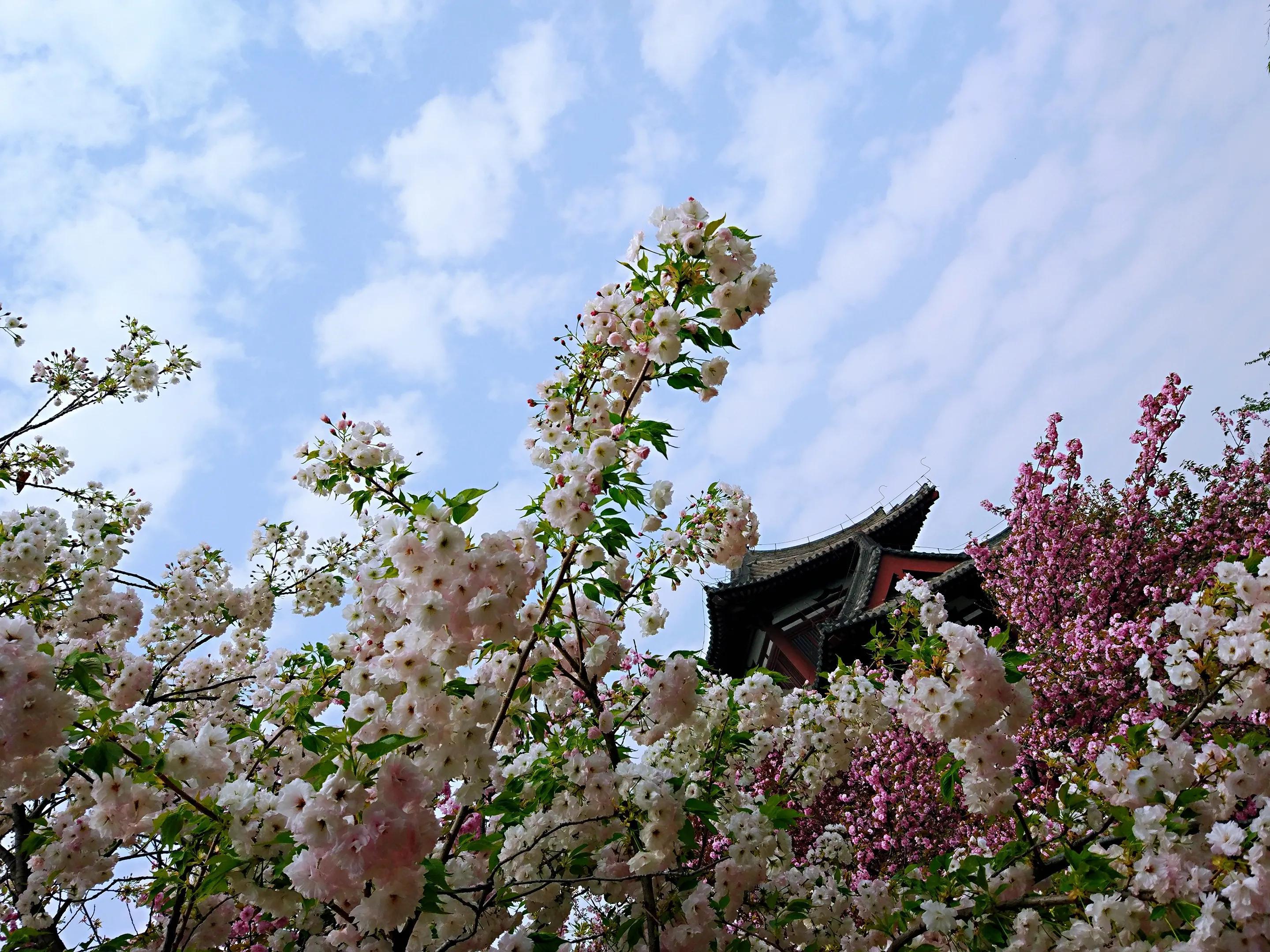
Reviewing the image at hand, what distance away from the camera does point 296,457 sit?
376 cm

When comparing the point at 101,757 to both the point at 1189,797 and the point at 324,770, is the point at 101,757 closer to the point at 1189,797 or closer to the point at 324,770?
the point at 324,770

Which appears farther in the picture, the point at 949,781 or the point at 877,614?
the point at 877,614

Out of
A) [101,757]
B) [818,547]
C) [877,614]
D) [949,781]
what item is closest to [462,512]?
[101,757]

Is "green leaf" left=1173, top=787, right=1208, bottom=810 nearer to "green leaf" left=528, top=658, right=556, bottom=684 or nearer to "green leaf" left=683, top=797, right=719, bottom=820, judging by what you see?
"green leaf" left=683, top=797, right=719, bottom=820

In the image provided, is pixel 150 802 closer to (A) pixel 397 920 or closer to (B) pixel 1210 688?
(A) pixel 397 920

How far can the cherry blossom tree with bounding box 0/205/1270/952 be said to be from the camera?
2.35 meters

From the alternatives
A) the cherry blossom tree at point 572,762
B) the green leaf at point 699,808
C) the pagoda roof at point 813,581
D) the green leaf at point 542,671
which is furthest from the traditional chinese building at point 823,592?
the green leaf at point 542,671

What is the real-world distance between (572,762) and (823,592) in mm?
16994

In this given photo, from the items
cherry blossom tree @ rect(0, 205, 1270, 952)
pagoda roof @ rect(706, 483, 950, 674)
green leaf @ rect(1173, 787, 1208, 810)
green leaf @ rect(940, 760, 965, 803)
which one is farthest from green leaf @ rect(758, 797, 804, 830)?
pagoda roof @ rect(706, 483, 950, 674)

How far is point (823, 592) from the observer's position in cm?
1941

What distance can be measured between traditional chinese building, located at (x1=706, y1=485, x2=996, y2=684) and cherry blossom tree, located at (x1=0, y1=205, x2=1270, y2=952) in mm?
11387

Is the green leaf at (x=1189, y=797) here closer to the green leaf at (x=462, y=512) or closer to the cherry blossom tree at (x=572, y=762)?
the cherry blossom tree at (x=572, y=762)

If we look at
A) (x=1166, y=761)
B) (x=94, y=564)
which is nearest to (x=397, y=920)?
(x=1166, y=761)

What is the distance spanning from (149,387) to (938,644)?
20.9ft
